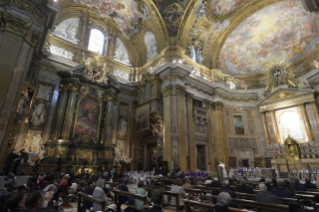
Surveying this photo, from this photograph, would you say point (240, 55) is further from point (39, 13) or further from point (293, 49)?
point (39, 13)

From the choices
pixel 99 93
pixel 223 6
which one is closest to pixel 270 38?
pixel 223 6

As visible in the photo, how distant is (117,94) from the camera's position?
1523 cm

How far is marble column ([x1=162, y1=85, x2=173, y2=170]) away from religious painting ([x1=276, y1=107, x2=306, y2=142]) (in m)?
10.7

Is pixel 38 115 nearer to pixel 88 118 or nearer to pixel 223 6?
pixel 88 118

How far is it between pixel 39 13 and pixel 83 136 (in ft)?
25.0

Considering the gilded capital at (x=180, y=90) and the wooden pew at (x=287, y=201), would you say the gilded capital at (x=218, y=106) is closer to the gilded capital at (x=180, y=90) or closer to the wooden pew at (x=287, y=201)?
the gilded capital at (x=180, y=90)

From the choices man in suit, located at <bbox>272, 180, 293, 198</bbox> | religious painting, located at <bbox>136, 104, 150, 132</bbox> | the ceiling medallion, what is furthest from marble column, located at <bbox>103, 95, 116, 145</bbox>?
the ceiling medallion

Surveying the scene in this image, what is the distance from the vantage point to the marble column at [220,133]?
48.0ft

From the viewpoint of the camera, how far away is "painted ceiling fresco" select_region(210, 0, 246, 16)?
1504cm

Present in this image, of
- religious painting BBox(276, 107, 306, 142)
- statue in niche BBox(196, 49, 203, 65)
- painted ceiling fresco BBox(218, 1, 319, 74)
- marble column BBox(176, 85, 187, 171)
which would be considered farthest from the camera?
statue in niche BBox(196, 49, 203, 65)

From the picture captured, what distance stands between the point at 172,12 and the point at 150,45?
12.2ft

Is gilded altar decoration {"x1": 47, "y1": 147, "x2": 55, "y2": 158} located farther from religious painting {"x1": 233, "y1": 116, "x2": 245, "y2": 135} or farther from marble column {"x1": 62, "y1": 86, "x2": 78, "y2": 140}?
religious painting {"x1": 233, "y1": 116, "x2": 245, "y2": 135}

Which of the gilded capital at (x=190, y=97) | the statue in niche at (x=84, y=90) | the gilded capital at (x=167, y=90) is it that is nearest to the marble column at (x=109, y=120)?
the statue in niche at (x=84, y=90)

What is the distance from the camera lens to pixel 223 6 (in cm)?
1548
